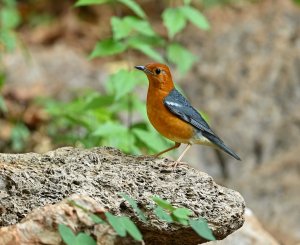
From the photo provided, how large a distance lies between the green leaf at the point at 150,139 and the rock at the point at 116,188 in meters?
1.63

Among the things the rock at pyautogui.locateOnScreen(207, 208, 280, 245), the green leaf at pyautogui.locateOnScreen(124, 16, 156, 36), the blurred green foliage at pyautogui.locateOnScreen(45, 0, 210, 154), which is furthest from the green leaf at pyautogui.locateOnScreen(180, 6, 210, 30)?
the rock at pyautogui.locateOnScreen(207, 208, 280, 245)

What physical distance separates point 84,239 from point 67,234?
0.36 feet

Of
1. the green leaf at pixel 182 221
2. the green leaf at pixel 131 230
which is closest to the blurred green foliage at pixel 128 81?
the green leaf at pixel 182 221

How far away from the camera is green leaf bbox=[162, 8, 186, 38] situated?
278 inches

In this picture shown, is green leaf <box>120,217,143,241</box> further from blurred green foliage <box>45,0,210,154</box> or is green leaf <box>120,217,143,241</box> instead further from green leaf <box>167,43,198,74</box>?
green leaf <box>167,43,198,74</box>

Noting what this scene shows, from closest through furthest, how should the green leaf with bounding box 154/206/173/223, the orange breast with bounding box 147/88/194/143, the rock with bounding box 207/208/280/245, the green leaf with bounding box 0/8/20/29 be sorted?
1. the green leaf with bounding box 154/206/173/223
2. the orange breast with bounding box 147/88/194/143
3. the rock with bounding box 207/208/280/245
4. the green leaf with bounding box 0/8/20/29

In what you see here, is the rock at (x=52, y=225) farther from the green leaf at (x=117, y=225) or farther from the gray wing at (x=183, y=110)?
the gray wing at (x=183, y=110)

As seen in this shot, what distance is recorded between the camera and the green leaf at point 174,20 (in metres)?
7.07

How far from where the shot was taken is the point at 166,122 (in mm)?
5895

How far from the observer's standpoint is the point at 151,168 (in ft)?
16.2

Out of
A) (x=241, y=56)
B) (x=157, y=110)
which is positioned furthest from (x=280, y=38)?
(x=157, y=110)

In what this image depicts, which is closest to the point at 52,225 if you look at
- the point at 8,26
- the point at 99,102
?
the point at 99,102

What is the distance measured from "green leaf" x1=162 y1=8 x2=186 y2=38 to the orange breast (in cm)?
117

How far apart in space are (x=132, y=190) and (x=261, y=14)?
23.8ft
